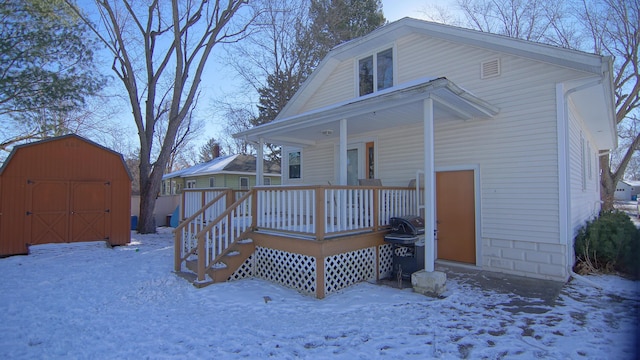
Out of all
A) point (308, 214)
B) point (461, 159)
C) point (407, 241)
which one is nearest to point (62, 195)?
point (308, 214)

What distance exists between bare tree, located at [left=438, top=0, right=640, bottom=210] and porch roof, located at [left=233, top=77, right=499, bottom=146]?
14.8m

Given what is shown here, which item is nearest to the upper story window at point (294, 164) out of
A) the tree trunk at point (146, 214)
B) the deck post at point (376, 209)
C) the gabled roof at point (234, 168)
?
the deck post at point (376, 209)

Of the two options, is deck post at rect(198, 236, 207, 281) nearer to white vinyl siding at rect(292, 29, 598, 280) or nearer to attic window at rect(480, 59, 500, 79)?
white vinyl siding at rect(292, 29, 598, 280)

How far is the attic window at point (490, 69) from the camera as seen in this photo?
6987mm

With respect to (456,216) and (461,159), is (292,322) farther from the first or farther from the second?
(461,159)

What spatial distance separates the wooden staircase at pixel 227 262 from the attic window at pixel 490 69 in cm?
601

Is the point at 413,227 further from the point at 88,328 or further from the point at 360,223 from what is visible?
the point at 88,328

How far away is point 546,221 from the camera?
626 centimetres

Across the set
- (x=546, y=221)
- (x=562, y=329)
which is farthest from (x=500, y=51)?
(x=562, y=329)

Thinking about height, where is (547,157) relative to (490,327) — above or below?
above

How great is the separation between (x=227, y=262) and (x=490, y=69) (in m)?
6.63

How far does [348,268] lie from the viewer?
236 inches

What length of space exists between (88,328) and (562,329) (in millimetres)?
5758

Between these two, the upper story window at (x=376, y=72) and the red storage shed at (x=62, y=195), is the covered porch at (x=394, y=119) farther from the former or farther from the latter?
the red storage shed at (x=62, y=195)
